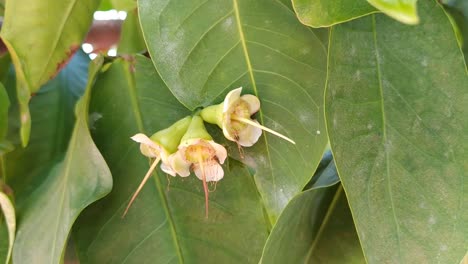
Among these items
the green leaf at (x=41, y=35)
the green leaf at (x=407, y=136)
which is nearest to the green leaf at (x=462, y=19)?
the green leaf at (x=407, y=136)

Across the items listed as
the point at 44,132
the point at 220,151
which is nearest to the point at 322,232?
the point at 220,151

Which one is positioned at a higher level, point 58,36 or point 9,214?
point 58,36

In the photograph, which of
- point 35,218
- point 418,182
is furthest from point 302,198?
point 35,218

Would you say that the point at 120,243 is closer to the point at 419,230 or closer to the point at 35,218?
the point at 35,218

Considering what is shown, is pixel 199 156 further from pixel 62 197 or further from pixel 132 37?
pixel 132 37

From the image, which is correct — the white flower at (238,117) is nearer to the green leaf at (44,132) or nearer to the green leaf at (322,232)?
the green leaf at (322,232)

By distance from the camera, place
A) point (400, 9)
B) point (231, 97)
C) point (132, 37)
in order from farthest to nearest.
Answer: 1. point (132, 37)
2. point (231, 97)
3. point (400, 9)
